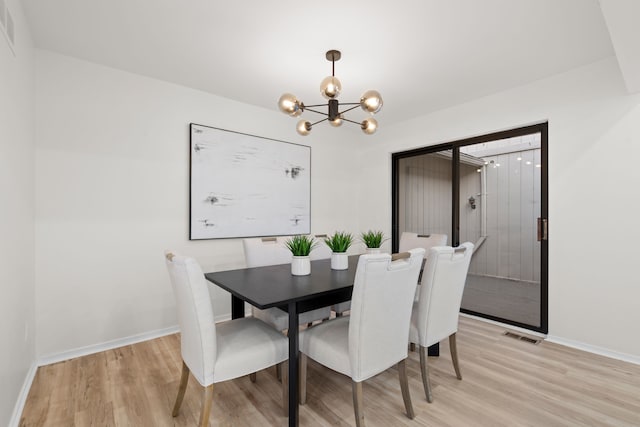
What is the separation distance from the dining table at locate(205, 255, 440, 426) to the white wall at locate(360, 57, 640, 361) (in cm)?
209

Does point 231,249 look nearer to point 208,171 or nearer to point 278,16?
point 208,171

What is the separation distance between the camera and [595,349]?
2674 millimetres

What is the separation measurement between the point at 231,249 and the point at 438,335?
7.67ft

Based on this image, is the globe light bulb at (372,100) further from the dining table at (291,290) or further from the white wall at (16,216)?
the white wall at (16,216)

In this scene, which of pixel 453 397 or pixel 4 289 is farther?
pixel 453 397

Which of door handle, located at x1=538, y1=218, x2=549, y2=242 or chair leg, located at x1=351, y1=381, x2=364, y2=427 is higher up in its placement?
door handle, located at x1=538, y1=218, x2=549, y2=242

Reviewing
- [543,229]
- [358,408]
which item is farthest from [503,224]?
[358,408]

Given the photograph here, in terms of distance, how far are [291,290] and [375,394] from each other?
0.97 meters

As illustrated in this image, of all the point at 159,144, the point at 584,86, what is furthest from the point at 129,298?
the point at 584,86

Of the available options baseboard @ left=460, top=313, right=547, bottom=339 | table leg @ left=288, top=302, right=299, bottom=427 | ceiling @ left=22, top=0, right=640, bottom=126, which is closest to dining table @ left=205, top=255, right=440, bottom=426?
table leg @ left=288, top=302, right=299, bottom=427

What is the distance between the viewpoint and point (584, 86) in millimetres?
2750

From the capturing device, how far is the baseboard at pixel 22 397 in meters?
1.73

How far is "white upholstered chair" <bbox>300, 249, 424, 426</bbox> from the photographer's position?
1.53m

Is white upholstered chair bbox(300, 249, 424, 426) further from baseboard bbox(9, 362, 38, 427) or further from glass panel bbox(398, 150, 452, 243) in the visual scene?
glass panel bbox(398, 150, 452, 243)
